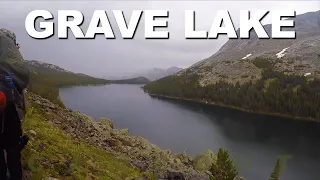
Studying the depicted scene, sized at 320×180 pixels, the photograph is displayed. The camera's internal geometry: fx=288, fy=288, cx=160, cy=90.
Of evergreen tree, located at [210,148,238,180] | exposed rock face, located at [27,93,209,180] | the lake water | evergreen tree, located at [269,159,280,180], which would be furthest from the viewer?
the lake water

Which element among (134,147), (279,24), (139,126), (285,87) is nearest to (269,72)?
(285,87)

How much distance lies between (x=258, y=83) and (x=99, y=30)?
167 metres

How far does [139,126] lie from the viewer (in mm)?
77812

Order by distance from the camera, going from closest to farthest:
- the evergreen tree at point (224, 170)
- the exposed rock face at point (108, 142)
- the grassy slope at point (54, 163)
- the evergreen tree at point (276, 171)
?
the grassy slope at point (54, 163) → the evergreen tree at point (276, 171) → the evergreen tree at point (224, 170) → the exposed rock face at point (108, 142)

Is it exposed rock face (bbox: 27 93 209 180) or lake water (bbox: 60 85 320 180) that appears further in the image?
lake water (bbox: 60 85 320 180)

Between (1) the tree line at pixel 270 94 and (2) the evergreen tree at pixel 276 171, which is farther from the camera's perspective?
(1) the tree line at pixel 270 94

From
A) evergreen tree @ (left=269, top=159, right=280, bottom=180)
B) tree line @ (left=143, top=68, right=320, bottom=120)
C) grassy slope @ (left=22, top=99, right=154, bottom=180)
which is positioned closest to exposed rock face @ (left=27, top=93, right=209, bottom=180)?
grassy slope @ (left=22, top=99, right=154, bottom=180)

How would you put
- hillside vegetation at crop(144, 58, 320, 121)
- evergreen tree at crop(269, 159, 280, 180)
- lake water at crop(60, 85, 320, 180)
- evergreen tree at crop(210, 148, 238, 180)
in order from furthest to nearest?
hillside vegetation at crop(144, 58, 320, 121), lake water at crop(60, 85, 320, 180), evergreen tree at crop(210, 148, 238, 180), evergreen tree at crop(269, 159, 280, 180)

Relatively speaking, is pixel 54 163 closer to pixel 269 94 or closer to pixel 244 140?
pixel 244 140

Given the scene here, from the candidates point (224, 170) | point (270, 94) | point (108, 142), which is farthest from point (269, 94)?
point (224, 170)

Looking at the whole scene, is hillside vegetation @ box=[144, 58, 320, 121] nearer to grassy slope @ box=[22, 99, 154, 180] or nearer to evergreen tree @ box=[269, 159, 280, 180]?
evergreen tree @ box=[269, 159, 280, 180]

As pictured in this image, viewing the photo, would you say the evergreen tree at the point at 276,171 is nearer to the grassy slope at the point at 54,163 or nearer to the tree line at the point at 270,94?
the grassy slope at the point at 54,163

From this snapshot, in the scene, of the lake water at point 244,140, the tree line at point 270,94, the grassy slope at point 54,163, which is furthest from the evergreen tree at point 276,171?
the tree line at point 270,94

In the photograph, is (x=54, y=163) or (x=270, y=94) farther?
(x=270, y=94)
